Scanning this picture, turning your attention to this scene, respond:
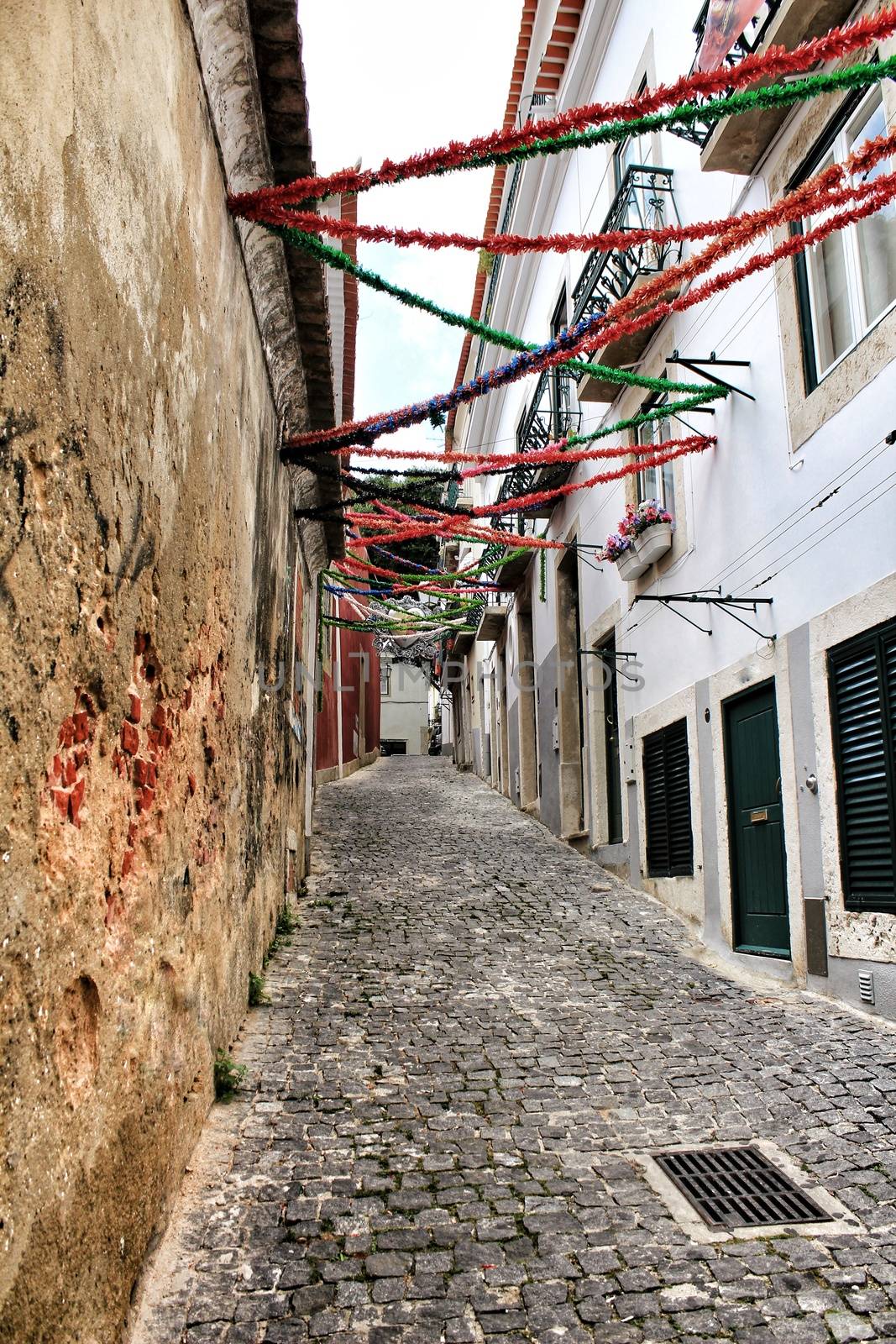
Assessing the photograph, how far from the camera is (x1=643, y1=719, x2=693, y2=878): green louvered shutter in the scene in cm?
873

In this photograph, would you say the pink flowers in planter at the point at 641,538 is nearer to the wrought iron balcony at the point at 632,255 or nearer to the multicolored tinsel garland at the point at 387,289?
the wrought iron balcony at the point at 632,255

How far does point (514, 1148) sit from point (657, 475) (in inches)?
278

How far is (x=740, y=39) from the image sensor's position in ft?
21.9

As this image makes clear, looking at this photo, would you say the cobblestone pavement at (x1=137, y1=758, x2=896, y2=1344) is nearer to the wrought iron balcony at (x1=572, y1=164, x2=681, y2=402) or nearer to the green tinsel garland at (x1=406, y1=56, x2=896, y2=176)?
the green tinsel garland at (x1=406, y1=56, x2=896, y2=176)

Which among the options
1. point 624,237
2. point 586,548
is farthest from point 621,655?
point 624,237

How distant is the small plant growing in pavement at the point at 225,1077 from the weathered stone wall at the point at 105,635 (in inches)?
8.4

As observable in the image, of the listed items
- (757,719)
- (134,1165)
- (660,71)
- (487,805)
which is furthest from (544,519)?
(134,1165)

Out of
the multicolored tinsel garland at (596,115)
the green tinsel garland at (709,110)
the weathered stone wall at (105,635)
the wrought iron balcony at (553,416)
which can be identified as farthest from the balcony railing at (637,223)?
the weathered stone wall at (105,635)

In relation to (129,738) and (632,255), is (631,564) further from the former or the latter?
(129,738)

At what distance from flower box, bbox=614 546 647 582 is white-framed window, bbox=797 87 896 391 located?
2979mm

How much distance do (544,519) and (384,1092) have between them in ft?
37.5

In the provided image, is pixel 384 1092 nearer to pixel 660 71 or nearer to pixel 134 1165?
pixel 134 1165

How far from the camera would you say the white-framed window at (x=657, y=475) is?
30.0 feet

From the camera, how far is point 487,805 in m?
16.6
